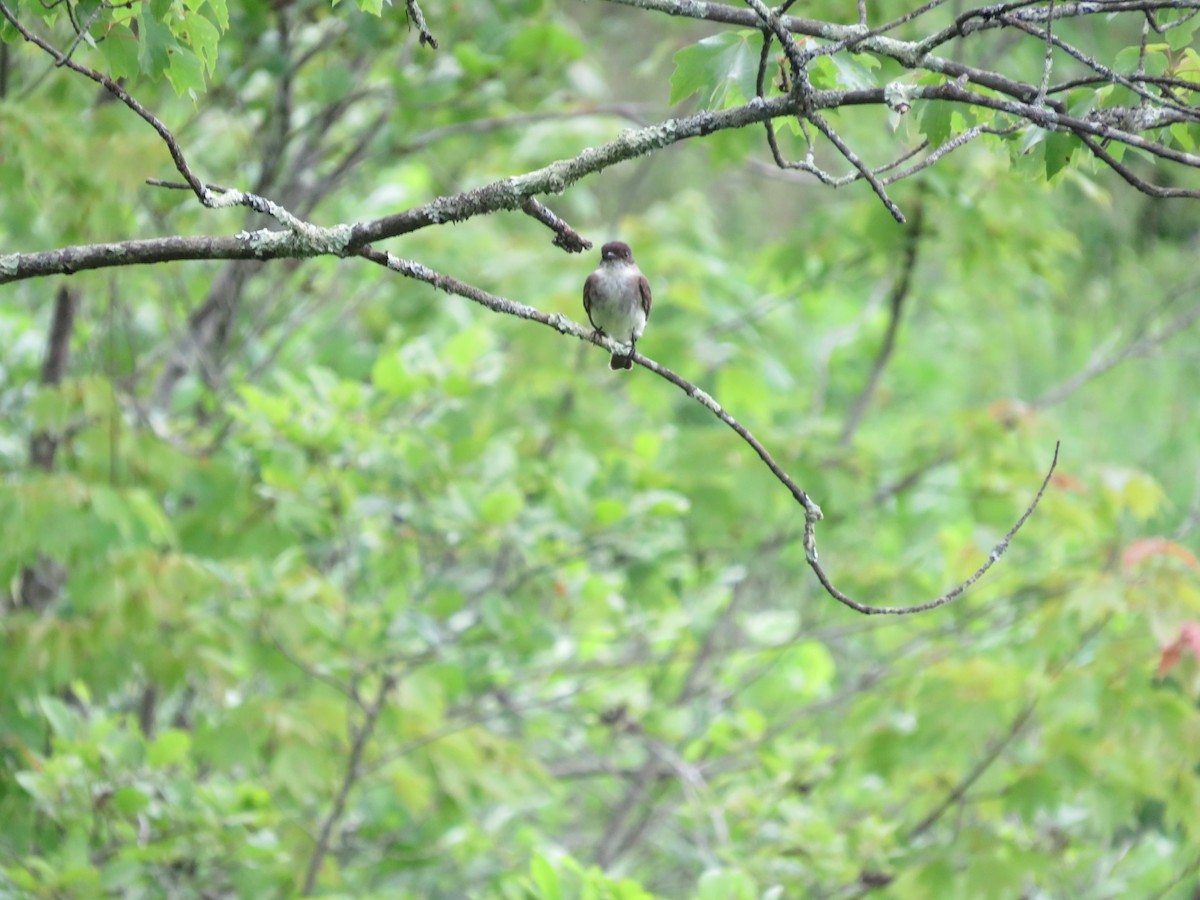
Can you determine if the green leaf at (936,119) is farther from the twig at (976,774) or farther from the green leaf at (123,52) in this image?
the twig at (976,774)

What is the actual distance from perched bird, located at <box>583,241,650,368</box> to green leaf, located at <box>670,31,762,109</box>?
5.01ft

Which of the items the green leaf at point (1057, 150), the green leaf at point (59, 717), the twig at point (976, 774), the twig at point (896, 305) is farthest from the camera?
the twig at point (896, 305)

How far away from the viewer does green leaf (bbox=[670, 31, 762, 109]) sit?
214cm

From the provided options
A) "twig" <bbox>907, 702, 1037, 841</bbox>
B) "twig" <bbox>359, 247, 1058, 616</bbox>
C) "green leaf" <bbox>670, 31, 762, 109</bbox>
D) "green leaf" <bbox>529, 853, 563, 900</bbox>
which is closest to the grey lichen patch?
"twig" <bbox>359, 247, 1058, 616</bbox>

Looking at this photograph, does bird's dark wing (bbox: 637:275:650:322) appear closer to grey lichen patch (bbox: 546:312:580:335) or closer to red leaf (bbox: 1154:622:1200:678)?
grey lichen patch (bbox: 546:312:580:335)

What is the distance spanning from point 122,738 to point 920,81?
2.41 metres

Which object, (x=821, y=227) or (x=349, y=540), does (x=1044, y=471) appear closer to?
(x=821, y=227)

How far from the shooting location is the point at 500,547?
410 centimetres

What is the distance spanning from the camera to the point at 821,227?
4.77 m

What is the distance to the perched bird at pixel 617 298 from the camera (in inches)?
147

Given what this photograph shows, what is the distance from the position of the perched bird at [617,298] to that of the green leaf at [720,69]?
1.53m

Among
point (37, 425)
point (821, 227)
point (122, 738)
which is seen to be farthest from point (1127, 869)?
point (37, 425)

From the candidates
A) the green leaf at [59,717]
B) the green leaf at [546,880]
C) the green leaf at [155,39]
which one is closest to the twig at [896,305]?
the green leaf at [546,880]

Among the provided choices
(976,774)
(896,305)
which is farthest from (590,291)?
(976,774)
